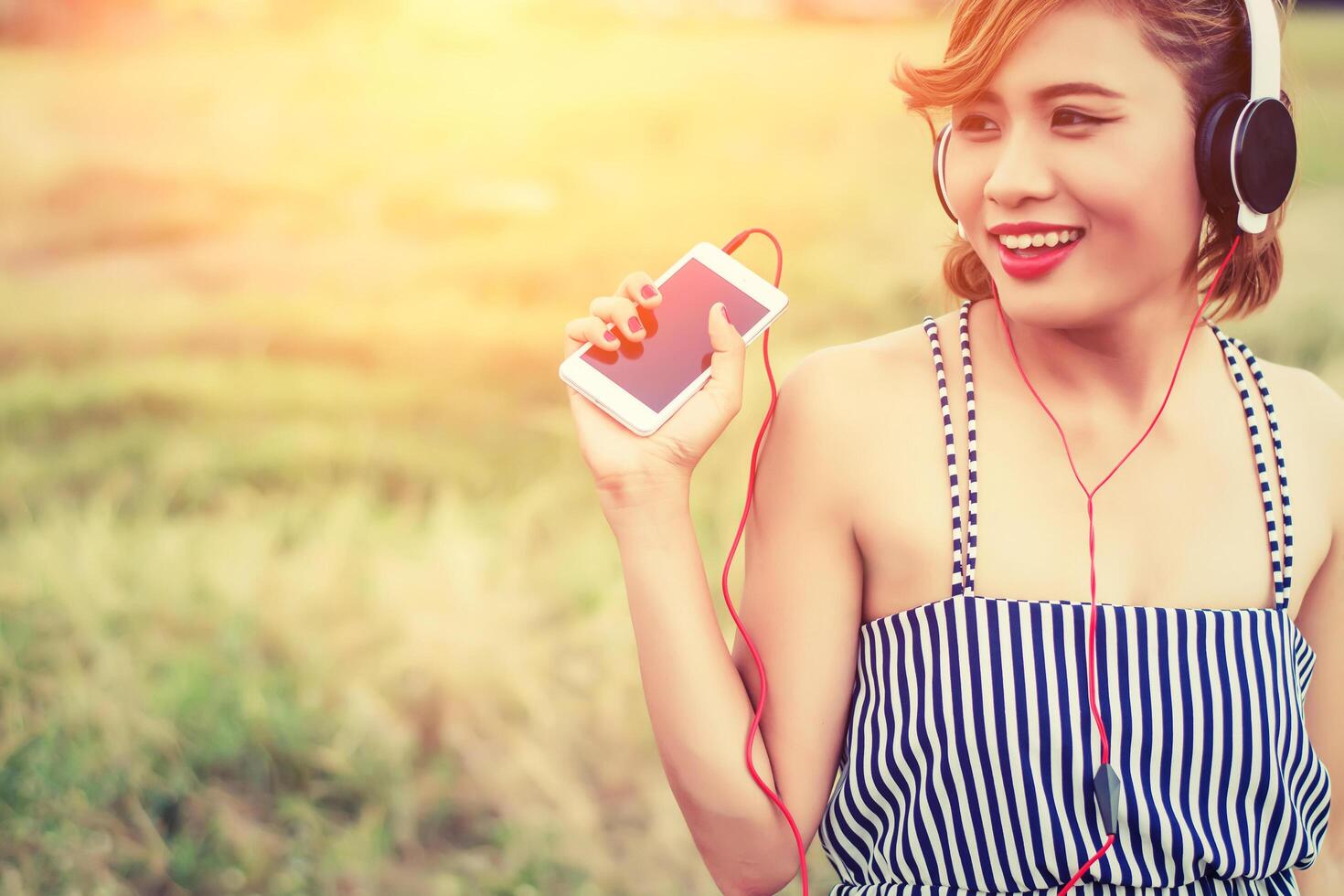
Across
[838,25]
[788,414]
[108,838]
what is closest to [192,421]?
[108,838]

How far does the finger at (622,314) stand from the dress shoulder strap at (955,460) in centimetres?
26

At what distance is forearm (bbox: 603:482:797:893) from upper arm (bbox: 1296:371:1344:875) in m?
0.49

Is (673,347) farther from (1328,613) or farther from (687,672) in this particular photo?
(1328,613)

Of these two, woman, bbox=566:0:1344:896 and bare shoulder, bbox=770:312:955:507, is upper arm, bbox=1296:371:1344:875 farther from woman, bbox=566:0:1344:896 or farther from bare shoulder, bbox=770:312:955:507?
bare shoulder, bbox=770:312:955:507

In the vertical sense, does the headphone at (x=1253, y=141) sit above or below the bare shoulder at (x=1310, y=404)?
above

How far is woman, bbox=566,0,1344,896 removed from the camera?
937 mm

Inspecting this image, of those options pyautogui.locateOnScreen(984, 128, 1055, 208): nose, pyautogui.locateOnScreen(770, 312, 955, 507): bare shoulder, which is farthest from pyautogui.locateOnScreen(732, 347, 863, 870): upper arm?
pyautogui.locateOnScreen(984, 128, 1055, 208): nose

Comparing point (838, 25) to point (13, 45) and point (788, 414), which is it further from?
point (788, 414)

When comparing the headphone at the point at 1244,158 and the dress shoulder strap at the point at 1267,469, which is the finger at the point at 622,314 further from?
the dress shoulder strap at the point at 1267,469

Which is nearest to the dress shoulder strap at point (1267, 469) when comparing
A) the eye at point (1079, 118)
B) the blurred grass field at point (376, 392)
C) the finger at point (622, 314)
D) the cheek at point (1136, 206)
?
the cheek at point (1136, 206)

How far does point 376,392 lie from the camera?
2650 mm

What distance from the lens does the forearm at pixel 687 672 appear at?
3.17ft

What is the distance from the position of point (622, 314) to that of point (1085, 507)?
0.41 metres

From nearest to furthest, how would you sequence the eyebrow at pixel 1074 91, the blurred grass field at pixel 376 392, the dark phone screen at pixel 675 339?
1. the eyebrow at pixel 1074 91
2. the dark phone screen at pixel 675 339
3. the blurred grass field at pixel 376 392
